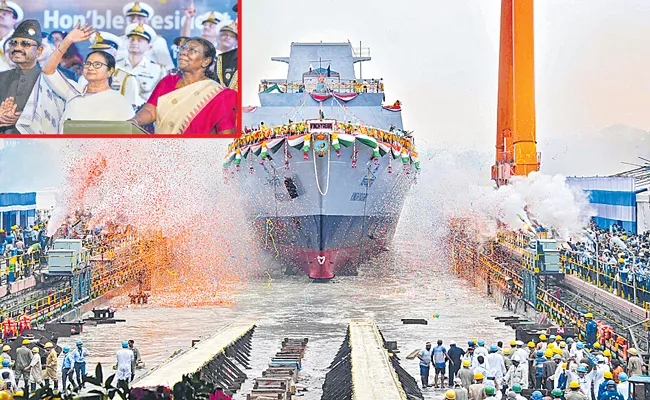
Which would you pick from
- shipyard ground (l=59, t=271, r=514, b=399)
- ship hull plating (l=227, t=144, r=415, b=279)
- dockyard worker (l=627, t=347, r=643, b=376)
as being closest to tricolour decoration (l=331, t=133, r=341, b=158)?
ship hull plating (l=227, t=144, r=415, b=279)

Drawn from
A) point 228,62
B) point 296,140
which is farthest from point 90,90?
point 296,140

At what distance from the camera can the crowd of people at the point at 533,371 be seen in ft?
33.7

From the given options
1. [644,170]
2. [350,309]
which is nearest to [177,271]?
[350,309]

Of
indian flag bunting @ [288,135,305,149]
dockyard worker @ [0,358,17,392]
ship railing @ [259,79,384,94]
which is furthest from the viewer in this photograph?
ship railing @ [259,79,384,94]

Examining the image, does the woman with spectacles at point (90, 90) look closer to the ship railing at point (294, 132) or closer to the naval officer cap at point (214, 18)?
the naval officer cap at point (214, 18)

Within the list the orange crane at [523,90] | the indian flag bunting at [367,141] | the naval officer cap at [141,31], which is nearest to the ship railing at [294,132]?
the indian flag bunting at [367,141]

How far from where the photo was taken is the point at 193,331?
18953 millimetres

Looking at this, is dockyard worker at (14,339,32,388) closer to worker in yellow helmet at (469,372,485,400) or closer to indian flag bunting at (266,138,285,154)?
worker in yellow helmet at (469,372,485,400)

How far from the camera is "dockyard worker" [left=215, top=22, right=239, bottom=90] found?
→ 29.9 feet

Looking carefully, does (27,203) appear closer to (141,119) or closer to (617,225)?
(617,225)

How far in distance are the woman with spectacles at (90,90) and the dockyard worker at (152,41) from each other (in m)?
0.33

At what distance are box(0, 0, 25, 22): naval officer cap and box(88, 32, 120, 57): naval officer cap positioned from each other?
0.80 meters

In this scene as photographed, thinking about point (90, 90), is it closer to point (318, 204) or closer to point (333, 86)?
point (318, 204)

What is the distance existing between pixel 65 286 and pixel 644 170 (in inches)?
1078
